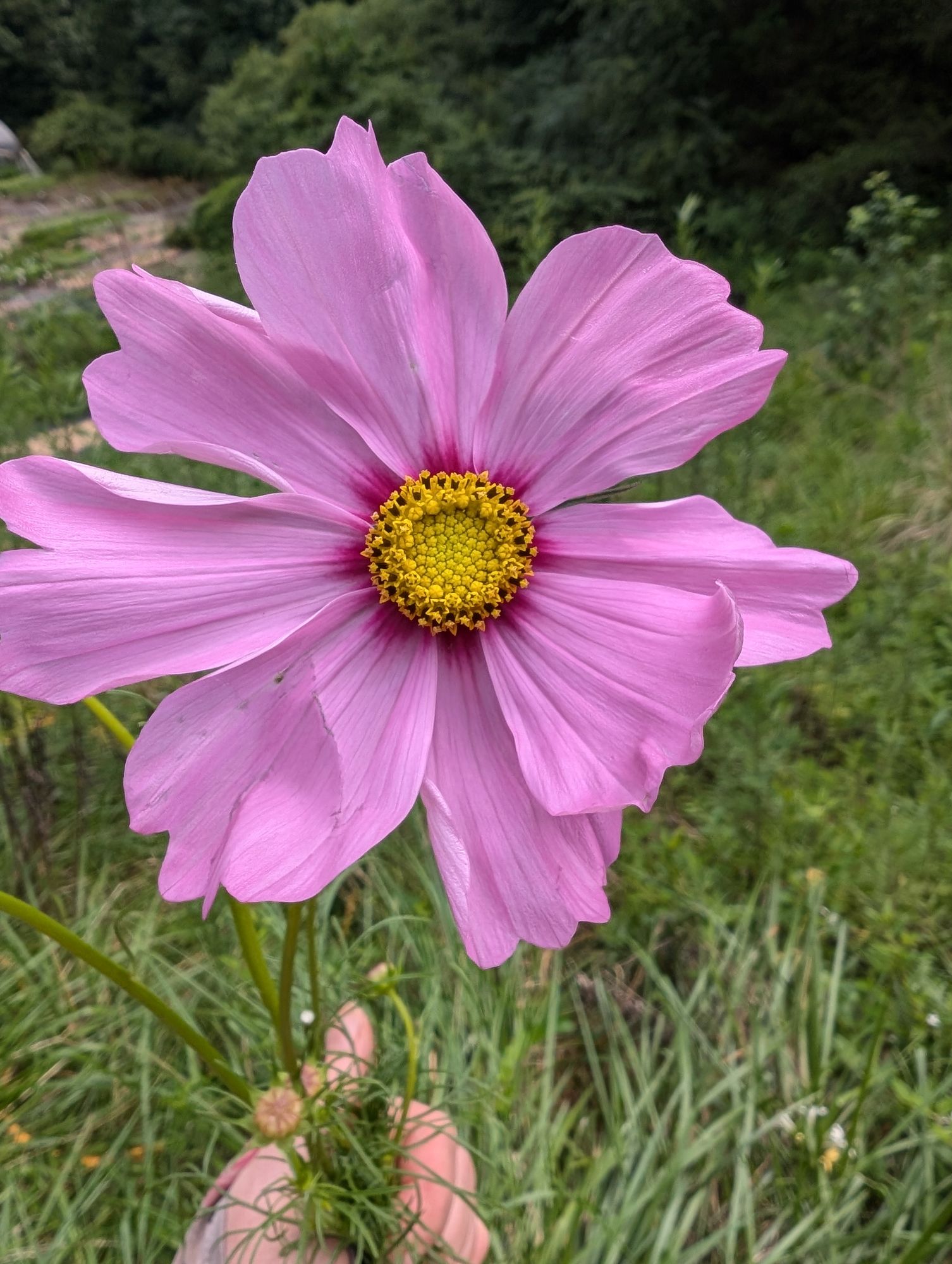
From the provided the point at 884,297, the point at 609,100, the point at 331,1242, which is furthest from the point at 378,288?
the point at 609,100

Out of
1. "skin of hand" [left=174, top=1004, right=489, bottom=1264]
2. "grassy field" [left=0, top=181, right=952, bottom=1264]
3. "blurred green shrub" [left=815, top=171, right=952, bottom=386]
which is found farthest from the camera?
"blurred green shrub" [left=815, top=171, right=952, bottom=386]

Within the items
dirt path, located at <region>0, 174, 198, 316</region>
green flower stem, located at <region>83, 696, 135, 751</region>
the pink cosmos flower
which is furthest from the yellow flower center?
dirt path, located at <region>0, 174, 198, 316</region>

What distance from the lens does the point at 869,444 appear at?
2.74 metres

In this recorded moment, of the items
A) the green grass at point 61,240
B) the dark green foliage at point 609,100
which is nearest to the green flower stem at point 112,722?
the green grass at point 61,240

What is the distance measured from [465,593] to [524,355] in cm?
13

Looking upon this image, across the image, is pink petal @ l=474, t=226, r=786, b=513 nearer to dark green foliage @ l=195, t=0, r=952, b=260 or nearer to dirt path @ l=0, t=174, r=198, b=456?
dirt path @ l=0, t=174, r=198, b=456

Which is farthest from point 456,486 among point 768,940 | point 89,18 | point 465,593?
point 89,18

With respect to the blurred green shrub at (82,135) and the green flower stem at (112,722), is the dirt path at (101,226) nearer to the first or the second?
the blurred green shrub at (82,135)

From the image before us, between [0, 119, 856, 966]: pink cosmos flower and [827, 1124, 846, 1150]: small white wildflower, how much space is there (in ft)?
3.24

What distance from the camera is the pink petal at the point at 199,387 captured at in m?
0.39

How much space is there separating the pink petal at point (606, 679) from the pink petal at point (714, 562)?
0.01 metres

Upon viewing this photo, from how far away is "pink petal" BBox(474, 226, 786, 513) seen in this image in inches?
16.0

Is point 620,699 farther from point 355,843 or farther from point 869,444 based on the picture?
point 869,444

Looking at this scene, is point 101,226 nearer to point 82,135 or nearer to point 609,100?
point 82,135
